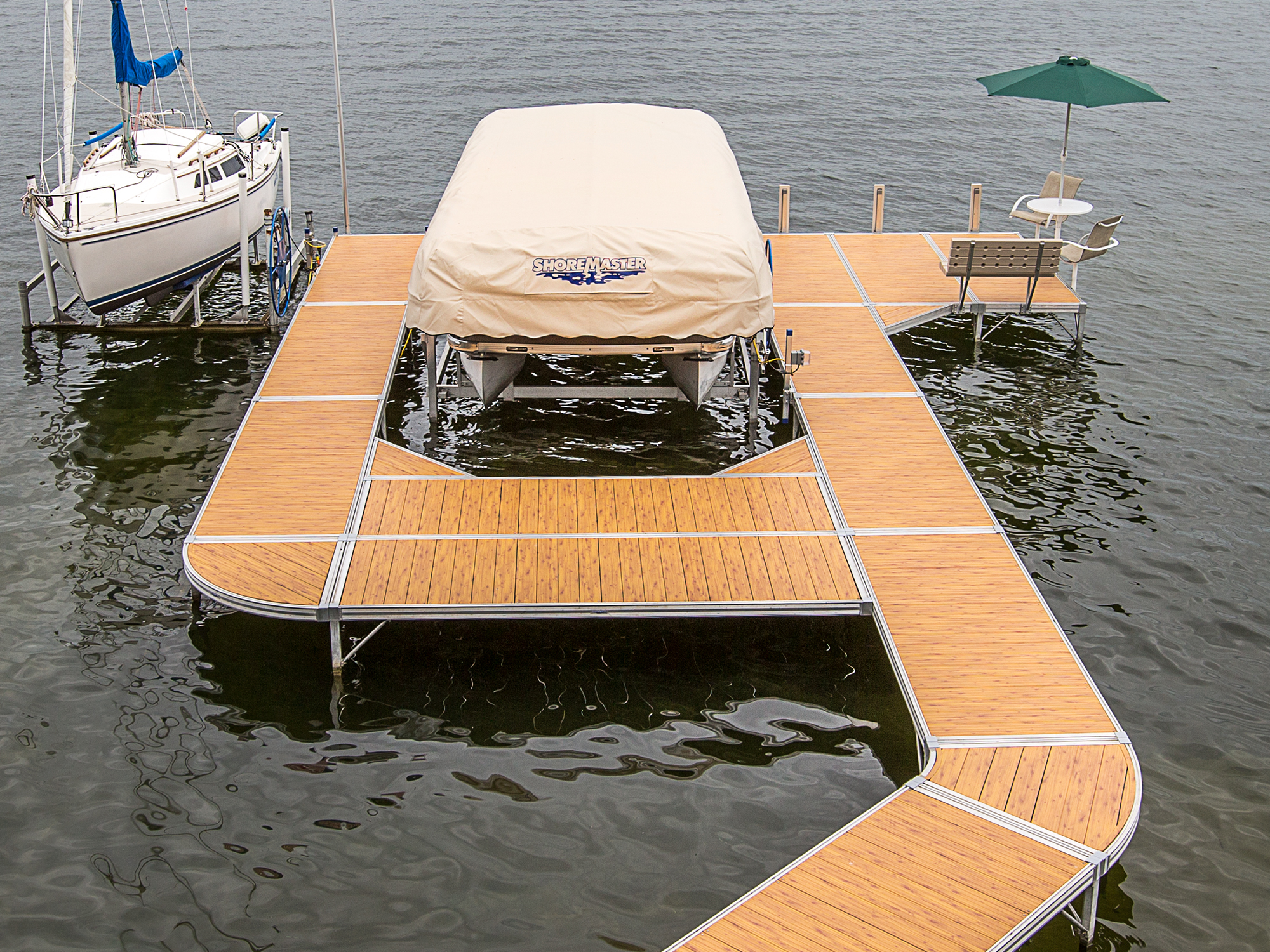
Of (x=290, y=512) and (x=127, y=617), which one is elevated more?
(x=290, y=512)

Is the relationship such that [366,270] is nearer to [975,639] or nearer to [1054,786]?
[975,639]

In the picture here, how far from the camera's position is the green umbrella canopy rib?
18172 mm

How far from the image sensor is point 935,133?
1275 inches

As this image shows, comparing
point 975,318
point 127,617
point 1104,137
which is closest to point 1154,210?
point 1104,137

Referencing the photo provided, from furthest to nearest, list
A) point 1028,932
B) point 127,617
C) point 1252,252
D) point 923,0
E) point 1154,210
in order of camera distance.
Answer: point 923,0, point 1154,210, point 1252,252, point 127,617, point 1028,932

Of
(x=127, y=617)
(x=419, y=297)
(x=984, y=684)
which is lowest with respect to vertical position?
(x=127, y=617)

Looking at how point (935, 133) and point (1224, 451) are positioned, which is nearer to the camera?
point (1224, 451)

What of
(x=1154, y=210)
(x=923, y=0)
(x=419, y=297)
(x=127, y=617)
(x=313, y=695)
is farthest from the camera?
(x=923, y=0)

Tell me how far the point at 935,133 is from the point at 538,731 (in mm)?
26235

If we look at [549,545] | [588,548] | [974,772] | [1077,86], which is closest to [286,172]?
[549,545]

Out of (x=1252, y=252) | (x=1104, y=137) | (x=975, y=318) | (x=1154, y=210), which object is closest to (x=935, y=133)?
(x=1104, y=137)

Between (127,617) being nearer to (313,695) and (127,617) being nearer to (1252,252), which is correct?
(313,695)

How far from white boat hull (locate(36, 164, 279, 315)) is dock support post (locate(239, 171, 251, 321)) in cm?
10

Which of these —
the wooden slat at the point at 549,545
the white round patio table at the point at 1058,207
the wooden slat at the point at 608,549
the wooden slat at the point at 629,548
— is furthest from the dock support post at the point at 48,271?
the white round patio table at the point at 1058,207
